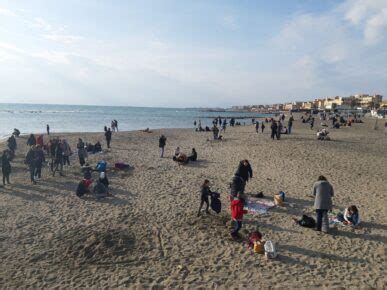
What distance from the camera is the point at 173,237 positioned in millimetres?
8766

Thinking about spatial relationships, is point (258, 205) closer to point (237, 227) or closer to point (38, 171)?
point (237, 227)

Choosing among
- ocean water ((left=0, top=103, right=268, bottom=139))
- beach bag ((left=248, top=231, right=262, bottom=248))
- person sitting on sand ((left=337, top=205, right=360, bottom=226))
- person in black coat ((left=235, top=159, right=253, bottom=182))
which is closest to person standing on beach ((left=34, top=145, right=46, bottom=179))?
person in black coat ((left=235, top=159, right=253, bottom=182))

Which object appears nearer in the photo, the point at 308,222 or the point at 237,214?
the point at 237,214

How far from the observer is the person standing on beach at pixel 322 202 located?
878cm

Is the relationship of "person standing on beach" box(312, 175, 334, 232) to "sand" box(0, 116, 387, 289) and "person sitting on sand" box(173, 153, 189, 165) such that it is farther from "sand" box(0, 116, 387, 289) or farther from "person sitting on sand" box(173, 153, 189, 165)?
"person sitting on sand" box(173, 153, 189, 165)

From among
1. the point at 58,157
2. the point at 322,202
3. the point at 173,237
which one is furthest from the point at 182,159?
the point at 322,202

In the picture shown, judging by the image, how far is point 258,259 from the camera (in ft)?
24.7

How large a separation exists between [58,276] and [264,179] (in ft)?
32.7

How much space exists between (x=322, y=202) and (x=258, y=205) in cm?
266

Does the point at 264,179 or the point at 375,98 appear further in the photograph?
the point at 375,98

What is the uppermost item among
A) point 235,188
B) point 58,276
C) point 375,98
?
point 375,98

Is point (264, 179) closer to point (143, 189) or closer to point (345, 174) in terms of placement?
point (345, 174)

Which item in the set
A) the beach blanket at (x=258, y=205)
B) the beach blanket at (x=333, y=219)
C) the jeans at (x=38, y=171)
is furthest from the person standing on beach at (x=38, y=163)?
the beach blanket at (x=333, y=219)

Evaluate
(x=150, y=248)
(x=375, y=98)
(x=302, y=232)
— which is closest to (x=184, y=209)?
(x=150, y=248)
